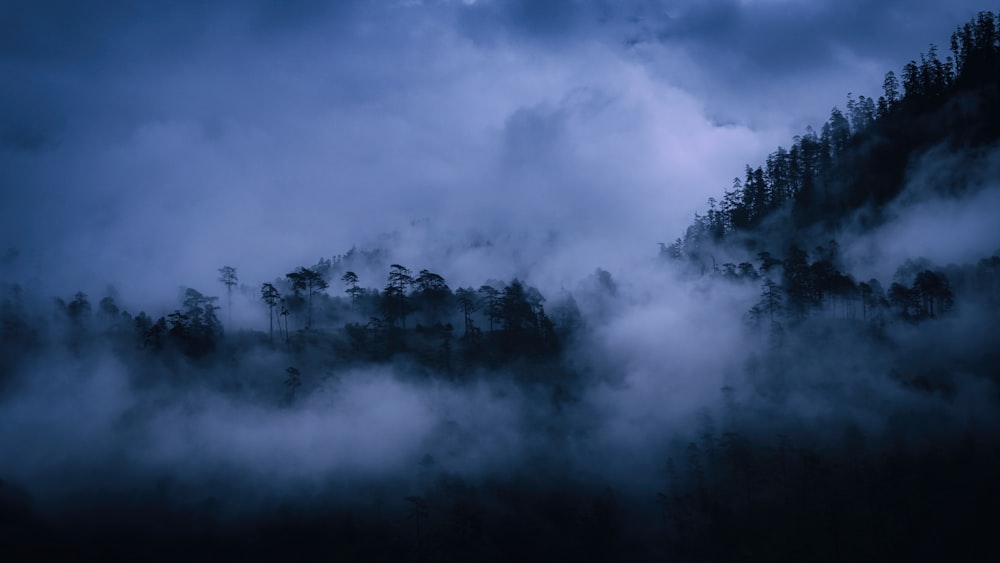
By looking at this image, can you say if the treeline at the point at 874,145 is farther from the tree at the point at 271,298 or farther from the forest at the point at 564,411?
the tree at the point at 271,298

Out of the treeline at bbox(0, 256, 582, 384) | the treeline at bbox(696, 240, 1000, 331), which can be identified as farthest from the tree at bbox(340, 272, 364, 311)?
the treeline at bbox(696, 240, 1000, 331)

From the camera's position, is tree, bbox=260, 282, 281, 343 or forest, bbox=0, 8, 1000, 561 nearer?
forest, bbox=0, 8, 1000, 561

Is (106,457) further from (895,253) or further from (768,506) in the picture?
(895,253)

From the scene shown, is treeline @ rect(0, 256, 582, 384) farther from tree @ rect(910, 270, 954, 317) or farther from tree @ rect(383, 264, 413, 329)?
tree @ rect(910, 270, 954, 317)

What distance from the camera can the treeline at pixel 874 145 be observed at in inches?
5551

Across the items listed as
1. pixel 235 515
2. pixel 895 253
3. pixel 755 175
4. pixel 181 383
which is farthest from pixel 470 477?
pixel 755 175

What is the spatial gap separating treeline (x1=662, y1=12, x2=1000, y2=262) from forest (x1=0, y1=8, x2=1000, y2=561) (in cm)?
76

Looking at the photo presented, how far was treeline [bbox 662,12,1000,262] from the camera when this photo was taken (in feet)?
463

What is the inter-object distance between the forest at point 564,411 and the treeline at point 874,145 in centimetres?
76

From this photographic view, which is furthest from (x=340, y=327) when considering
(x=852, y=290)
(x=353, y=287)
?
(x=852, y=290)

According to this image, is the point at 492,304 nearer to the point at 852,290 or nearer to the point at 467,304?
the point at 467,304

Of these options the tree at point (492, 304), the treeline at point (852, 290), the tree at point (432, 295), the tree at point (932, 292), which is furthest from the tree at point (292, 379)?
the tree at point (932, 292)

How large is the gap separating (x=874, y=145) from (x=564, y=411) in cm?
9915

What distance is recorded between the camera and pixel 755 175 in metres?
172
